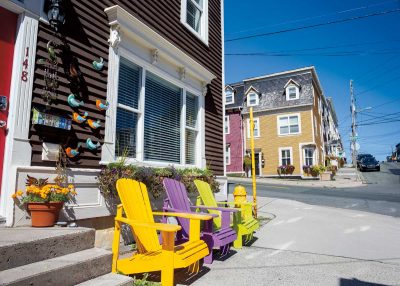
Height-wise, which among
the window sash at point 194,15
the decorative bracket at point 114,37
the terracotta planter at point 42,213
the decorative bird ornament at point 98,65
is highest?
the window sash at point 194,15

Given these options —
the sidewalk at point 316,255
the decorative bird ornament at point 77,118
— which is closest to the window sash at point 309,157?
the sidewalk at point 316,255

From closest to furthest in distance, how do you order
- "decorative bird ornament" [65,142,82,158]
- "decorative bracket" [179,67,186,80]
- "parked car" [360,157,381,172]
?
"decorative bird ornament" [65,142,82,158], "decorative bracket" [179,67,186,80], "parked car" [360,157,381,172]

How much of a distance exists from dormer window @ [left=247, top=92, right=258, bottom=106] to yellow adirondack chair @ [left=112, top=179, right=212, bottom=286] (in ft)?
78.3

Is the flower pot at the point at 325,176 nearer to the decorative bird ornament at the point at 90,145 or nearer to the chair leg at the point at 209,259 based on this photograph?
the chair leg at the point at 209,259

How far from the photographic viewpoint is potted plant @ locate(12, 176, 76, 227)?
3180mm

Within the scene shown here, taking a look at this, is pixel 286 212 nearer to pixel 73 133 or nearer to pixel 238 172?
pixel 73 133

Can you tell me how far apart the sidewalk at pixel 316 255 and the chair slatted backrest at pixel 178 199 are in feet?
2.04

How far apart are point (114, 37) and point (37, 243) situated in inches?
135

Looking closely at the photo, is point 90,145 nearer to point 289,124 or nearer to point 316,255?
point 316,255

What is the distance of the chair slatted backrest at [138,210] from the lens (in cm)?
330

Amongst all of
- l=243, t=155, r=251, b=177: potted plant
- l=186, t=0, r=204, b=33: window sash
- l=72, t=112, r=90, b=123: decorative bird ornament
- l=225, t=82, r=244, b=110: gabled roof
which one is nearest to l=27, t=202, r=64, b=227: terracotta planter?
l=72, t=112, r=90, b=123: decorative bird ornament

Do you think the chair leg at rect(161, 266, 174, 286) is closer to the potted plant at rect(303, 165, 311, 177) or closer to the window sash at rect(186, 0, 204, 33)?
the window sash at rect(186, 0, 204, 33)

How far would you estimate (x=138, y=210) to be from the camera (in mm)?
3516

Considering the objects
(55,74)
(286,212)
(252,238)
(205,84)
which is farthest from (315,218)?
(55,74)
